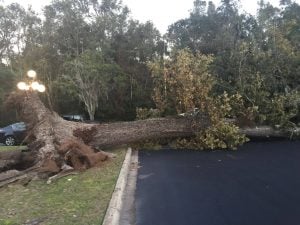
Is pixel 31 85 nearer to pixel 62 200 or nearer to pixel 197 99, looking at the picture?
pixel 197 99

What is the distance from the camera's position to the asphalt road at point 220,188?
6.89 metres

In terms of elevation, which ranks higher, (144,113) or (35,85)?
(35,85)

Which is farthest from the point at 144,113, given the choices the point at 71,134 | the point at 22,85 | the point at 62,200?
the point at 62,200

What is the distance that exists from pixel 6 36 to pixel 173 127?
104 ft

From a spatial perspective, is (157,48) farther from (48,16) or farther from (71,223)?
(71,223)

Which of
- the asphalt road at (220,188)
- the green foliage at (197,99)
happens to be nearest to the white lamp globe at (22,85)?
the asphalt road at (220,188)

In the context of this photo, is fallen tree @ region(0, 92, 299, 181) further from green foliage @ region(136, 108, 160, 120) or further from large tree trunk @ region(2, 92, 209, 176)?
green foliage @ region(136, 108, 160, 120)

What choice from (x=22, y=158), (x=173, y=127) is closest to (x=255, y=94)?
(x=173, y=127)

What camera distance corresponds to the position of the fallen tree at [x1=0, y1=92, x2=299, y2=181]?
1139 cm

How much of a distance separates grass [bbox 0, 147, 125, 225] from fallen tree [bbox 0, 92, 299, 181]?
847 mm

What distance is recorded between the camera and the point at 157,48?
33125 millimetres

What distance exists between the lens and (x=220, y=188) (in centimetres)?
894

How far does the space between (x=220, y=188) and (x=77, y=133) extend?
6.74 meters

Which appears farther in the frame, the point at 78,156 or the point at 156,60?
the point at 156,60
